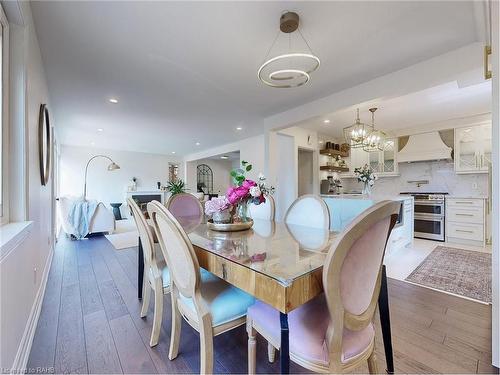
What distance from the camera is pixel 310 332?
35.3 inches

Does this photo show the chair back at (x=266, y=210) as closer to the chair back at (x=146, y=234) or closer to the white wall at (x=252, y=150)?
the chair back at (x=146, y=234)

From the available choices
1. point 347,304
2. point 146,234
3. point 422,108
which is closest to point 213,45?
point 146,234

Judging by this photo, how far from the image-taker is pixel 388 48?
210 centimetres

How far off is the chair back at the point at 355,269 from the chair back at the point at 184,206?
6.90ft

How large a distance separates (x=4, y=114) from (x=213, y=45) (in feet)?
5.43

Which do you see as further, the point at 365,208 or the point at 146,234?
the point at 365,208

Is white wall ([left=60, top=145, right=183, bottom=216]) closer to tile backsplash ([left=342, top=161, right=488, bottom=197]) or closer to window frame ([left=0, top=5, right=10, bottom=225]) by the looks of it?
window frame ([left=0, top=5, right=10, bottom=225])

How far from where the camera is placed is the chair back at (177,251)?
1.03 metres

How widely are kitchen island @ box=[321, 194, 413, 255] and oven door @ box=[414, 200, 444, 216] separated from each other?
0.89 metres

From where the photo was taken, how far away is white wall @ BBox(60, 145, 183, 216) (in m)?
7.03

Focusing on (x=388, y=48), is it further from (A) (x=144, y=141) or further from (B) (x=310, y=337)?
(A) (x=144, y=141)

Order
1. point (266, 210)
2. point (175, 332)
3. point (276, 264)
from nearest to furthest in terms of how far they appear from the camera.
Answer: point (276, 264)
point (175, 332)
point (266, 210)

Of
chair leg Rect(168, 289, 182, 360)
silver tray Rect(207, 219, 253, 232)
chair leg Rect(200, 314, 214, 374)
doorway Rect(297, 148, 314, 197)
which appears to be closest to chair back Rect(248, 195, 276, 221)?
silver tray Rect(207, 219, 253, 232)

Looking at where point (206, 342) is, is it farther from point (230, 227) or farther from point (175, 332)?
point (230, 227)
